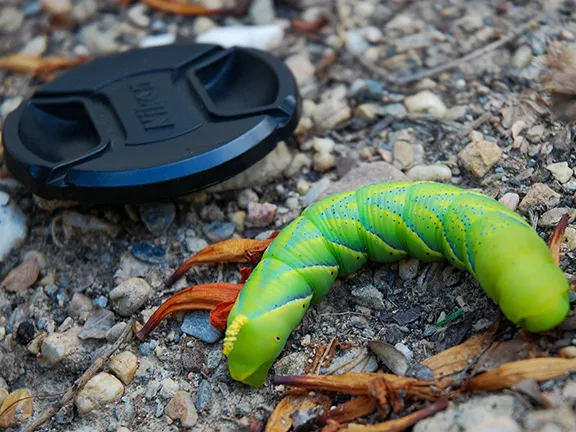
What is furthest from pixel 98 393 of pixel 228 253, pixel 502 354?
pixel 502 354

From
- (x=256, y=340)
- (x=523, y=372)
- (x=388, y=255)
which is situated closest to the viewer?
(x=523, y=372)

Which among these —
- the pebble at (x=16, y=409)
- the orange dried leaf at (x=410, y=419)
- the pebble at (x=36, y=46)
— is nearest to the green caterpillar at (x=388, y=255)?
the orange dried leaf at (x=410, y=419)

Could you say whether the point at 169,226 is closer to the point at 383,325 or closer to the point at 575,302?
the point at 383,325

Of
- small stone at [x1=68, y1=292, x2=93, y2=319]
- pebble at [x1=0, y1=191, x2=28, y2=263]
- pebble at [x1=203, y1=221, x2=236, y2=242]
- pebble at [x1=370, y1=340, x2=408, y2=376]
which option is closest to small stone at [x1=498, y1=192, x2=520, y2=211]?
pebble at [x1=370, y1=340, x2=408, y2=376]

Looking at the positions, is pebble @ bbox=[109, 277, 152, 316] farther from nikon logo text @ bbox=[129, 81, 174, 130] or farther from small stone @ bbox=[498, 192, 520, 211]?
small stone @ bbox=[498, 192, 520, 211]

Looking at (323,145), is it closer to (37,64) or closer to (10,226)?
(10,226)

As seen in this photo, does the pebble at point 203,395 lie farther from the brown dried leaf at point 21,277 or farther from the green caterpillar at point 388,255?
the brown dried leaf at point 21,277
